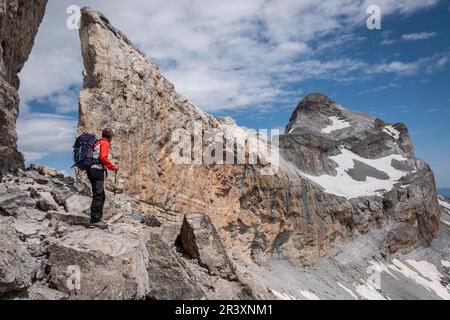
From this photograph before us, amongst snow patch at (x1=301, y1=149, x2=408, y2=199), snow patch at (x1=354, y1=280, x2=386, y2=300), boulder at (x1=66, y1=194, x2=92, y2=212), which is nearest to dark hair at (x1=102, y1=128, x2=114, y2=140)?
boulder at (x1=66, y1=194, x2=92, y2=212)

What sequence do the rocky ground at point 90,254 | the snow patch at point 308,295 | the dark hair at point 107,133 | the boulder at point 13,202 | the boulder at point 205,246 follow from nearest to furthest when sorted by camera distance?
the rocky ground at point 90,254 < the boulder at point 13,202 < the dark hair at point 107,133 < the boulder at point 205,246 < the snow patch at point 308,295

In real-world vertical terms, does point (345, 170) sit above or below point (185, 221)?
above

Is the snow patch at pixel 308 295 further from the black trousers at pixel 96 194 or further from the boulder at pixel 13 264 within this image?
the boulder at pixel 13 264

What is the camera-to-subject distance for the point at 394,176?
6203cm

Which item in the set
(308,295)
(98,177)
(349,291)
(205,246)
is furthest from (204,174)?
(349,291)

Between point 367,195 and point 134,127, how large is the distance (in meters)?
40.5

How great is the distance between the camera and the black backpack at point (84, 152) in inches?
441

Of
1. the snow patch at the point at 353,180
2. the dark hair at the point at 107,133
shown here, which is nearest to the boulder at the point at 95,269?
the dark hair at the point at 107,133

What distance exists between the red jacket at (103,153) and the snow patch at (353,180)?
1682 inches

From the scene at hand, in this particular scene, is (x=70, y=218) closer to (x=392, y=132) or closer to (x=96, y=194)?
(x=96, y=194)

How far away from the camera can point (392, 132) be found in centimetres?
7412

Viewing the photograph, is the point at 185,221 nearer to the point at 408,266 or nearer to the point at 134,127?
the point at 134,127

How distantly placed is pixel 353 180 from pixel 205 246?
4930 cm

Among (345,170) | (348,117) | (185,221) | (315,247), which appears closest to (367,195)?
(345,170)
